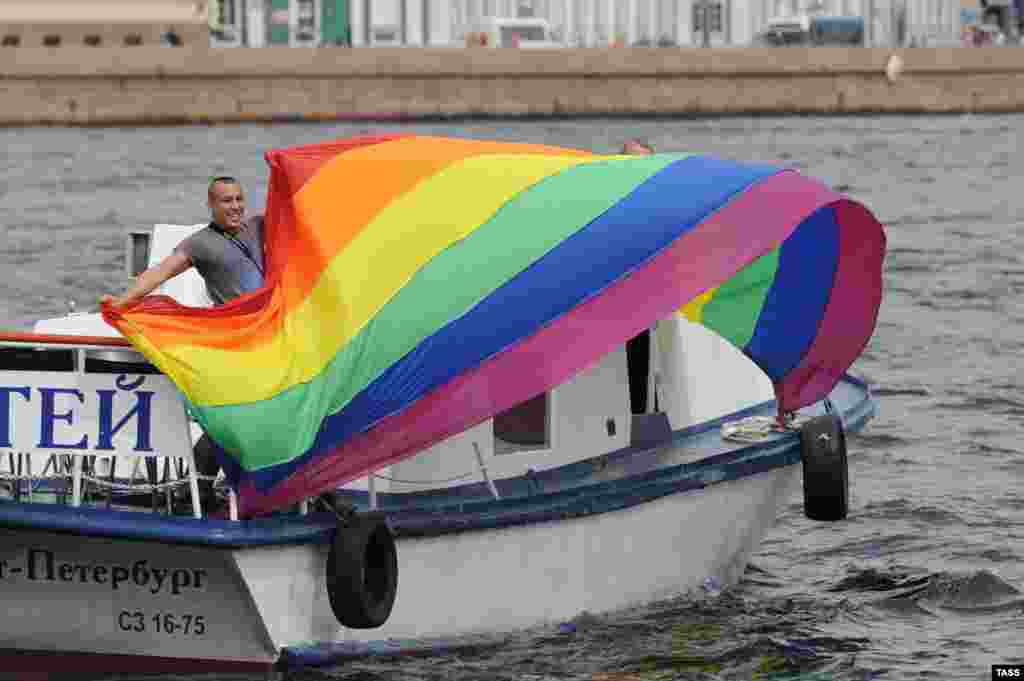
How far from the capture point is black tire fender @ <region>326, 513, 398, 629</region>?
11.6 metres

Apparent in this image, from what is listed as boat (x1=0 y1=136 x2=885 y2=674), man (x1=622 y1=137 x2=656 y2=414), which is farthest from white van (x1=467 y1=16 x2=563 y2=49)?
boat (x1=0 y1=136 x2=885 y2=674)

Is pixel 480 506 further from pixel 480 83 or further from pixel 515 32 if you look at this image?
pixel 515 32

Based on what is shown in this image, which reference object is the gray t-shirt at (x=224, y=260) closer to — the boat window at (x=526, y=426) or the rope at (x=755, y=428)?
the boat window at (x=526, y=426)

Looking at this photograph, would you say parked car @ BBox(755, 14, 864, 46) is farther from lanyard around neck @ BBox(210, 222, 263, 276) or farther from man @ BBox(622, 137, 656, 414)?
lanyard around neck @ BBox(210, 222, 263, 276)

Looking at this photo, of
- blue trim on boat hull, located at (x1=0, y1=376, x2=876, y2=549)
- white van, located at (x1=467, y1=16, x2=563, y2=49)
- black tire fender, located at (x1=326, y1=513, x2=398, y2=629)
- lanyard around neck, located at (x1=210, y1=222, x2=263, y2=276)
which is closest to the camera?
blue trim on boat hull, located at (x1=0, y1=376, x2=876, y2=549)

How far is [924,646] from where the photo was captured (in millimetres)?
13664

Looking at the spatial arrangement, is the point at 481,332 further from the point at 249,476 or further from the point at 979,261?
the point at 979,261

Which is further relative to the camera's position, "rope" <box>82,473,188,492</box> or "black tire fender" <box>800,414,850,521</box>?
"black tire fender" <box>800,414,850,521</box>

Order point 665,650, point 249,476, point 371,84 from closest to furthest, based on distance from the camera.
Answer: point 249,476 < point 665,650 < point 371,84

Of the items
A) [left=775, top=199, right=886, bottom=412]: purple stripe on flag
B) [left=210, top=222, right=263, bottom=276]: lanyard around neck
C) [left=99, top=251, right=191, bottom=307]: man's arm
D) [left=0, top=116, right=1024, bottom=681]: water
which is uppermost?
[left=210, top=222, right=263, bottom=276]: lanyard around neck

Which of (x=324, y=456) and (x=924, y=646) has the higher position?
(x=324, y=456)

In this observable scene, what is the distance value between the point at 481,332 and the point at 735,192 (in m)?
1.58

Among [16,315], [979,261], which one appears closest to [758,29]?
[979,261]

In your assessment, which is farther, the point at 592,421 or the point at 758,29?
the point at 758,29
